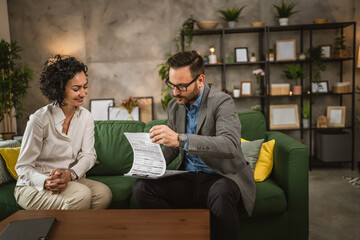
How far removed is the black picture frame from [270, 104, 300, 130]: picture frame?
0.80 m

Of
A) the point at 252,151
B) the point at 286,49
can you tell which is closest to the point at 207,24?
the point at 286,49

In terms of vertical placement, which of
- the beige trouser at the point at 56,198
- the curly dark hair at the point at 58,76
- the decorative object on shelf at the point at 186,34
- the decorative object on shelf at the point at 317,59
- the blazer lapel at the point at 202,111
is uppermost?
the decorative object on shelf at the point at 186,34

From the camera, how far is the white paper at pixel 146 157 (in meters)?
1.75

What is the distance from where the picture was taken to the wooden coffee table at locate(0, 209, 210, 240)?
136 centimetres

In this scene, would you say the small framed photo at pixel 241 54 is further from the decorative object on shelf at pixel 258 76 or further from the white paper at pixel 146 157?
the white paper at pixel 146 157

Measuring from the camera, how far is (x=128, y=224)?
1.46 meters

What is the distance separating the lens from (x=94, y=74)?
492 centimetres

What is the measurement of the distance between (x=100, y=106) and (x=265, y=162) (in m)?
3.16

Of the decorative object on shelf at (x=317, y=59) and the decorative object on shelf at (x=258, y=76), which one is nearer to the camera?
the decorative object on shelf at (x=317, y=59)

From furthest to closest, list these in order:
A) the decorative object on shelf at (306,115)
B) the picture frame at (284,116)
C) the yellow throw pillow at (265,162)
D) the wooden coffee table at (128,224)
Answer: the picture frame at (284,116) < the decorative object on shelf at (306,115) < the yellow throw pillow at (265,162) < the wooden coffee table at (128,224)

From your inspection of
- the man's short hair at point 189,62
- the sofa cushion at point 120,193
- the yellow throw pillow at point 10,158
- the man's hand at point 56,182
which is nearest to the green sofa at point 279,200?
the sofa cushion at point 120,193

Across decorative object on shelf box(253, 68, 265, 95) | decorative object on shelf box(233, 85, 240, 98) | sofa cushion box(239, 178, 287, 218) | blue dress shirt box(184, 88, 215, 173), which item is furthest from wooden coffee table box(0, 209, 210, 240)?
decorative object on shelf box(253, 68, 265, 95)

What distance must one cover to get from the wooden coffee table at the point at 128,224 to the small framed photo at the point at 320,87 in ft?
11.7

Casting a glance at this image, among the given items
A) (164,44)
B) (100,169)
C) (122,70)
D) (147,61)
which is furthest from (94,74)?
(100,169)
